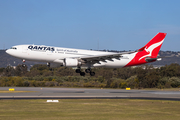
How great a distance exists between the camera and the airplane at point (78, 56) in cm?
4225

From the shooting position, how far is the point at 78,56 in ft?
146

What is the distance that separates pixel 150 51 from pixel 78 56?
1369cm

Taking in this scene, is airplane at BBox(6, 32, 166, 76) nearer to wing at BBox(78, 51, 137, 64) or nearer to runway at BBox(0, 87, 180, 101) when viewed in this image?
wing at BBox(78, 51, 137, 64)

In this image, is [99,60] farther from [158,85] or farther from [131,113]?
[158,85]

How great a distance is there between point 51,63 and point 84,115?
1021 inches

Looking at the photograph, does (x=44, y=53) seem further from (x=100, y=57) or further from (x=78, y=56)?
(x=100, y=57)

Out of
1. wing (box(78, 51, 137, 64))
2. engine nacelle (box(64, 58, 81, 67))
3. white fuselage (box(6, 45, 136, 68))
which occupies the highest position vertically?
white fuselage (box(6, 45, 136, 68))

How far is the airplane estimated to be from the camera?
42250mm

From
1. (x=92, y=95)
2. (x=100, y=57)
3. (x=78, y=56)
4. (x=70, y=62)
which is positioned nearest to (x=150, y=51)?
(x=100, y=57)

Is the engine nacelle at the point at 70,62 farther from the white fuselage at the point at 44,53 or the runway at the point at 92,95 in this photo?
the runway at the point at 92,95

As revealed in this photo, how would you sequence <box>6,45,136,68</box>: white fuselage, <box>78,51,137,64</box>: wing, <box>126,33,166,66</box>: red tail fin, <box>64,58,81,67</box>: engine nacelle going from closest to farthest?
1. <box>6,45,136,68</box>: white fuselage
2. <box>78,51,137,64</box>: wing
3. <box>64,58,81,67</box>: engine nacelle
4. <box>126,33,166,66</box>: red tail fin

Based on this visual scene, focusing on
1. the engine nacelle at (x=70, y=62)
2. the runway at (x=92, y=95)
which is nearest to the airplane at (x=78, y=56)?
the engine nacelle at (x=70, y=62)

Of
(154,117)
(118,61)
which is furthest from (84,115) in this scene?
(118,61)

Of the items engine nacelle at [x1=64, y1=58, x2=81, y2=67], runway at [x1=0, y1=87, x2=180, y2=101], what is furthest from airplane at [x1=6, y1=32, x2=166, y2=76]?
runway at [x1=0, y1=87, x2=180, y2=101]
